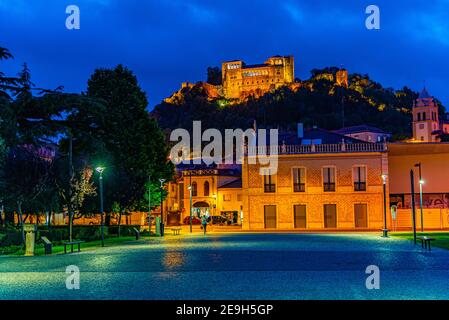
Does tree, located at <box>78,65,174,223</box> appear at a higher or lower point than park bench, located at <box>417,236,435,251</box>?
higher

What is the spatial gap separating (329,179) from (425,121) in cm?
7873

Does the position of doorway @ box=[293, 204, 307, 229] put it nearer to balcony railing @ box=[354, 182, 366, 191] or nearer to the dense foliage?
balcony railing @ box=[354, 182, 366, 191]

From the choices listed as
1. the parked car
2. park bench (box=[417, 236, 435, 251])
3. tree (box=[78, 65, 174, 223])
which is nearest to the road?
park bench (box=[417, 236, 435, 251])

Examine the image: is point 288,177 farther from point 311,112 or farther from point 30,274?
point 311,112

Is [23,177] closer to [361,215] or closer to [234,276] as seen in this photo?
[234,276]

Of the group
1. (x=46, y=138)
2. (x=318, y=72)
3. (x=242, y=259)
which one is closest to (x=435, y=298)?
(x=242, y=259)

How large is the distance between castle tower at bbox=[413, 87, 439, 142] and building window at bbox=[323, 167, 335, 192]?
247 feet

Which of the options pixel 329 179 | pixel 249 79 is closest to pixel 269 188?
pixel 329 179

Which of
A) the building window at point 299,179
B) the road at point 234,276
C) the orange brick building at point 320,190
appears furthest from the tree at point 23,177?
the building window at point 299,179

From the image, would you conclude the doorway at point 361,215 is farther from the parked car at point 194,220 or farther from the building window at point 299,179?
the parked car at point 194,220

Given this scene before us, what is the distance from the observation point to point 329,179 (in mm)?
55188

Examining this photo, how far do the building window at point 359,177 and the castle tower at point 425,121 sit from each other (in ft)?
244

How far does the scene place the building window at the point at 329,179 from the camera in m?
55.1

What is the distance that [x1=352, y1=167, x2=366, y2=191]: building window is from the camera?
2157 inches
